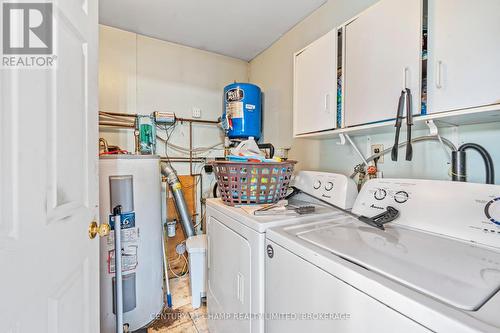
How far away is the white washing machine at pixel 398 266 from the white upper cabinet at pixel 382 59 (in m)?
0.39

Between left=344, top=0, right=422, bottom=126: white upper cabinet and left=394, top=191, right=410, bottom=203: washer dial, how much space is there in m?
0.36

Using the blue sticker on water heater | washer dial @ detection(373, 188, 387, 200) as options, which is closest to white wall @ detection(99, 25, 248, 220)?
the blue sticker on water heater

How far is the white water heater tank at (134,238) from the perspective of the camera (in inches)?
59.5

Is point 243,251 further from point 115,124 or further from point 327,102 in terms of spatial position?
point 115,124

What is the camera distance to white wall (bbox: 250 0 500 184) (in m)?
0.99

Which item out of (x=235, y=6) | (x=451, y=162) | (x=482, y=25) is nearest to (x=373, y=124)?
(x=451, y=162)

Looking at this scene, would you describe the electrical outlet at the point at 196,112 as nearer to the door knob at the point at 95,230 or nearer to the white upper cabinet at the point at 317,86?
the white upper cabinet at the point at 317,86

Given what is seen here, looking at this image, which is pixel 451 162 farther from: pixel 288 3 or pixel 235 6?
pixel 235 6

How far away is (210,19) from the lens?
1.97 m

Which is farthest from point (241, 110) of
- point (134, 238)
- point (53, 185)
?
point (53, 185)

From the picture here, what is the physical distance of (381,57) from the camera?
1.07 m

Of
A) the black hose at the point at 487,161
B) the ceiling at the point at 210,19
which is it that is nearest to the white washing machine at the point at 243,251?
the black hose at the point at 487,161

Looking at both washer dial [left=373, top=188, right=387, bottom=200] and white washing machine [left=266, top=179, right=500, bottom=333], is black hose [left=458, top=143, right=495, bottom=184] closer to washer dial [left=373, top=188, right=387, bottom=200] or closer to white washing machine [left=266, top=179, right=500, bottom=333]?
white washing machine [left=266, top=179, right=500, bottom=333]

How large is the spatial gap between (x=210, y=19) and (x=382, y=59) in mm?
1559
